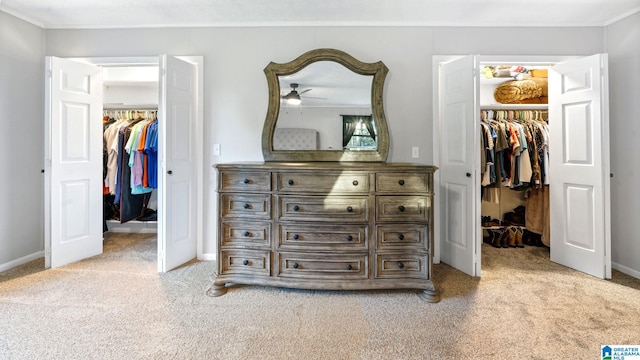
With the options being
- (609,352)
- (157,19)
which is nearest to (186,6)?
(157,19)

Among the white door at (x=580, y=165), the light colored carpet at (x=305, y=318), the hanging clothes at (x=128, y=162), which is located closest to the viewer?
the light colored carpet at (x=305, y=318)

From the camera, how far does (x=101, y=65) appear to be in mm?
2938

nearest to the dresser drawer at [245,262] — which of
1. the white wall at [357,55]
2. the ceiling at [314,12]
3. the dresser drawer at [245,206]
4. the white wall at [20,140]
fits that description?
the dresser drawer at [245,206]

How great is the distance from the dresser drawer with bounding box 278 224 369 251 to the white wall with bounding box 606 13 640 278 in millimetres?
2480

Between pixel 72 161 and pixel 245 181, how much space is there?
1949mm

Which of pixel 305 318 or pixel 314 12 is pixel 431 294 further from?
pixel 314 12

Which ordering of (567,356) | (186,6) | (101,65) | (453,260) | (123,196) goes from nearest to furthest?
(567,356) → (186,6) → (453,260) → (101,65) → (123,196)

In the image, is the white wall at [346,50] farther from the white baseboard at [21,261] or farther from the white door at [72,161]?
the white baseboard at [21,261]

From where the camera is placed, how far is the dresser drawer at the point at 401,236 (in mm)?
2096

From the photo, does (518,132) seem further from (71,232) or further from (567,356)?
(71,232)

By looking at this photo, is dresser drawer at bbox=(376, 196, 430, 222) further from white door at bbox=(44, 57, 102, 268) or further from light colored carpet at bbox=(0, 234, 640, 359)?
white door at bbox=(44, 57, 102, 268)

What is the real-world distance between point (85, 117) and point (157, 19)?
3.92 ft

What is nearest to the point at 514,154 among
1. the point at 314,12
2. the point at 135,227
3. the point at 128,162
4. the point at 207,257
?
the point at 314,12

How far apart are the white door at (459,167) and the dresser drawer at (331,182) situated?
43.5 inches
